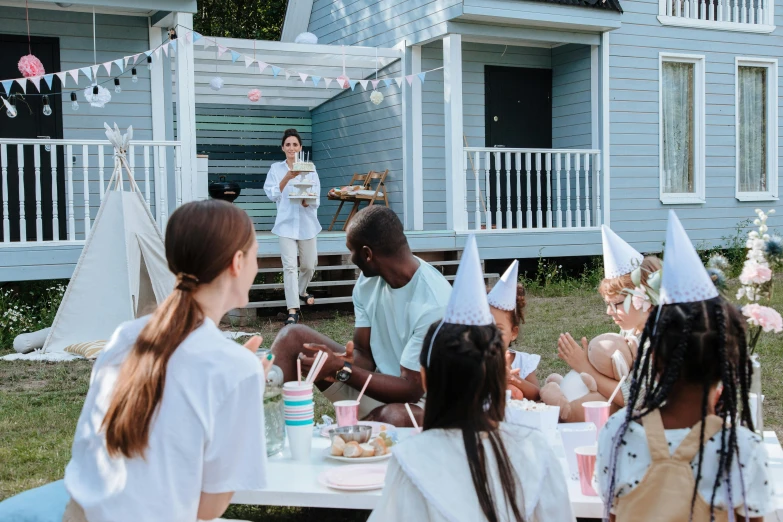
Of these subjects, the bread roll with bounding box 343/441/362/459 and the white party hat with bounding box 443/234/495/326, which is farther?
the bread roll with bounding box 343/441/362/459

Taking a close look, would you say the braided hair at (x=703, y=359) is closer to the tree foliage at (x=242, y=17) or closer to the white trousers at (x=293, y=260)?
the white trousers at (x=293, y=260)

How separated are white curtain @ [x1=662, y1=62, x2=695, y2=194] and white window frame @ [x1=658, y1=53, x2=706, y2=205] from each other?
79 millimetres

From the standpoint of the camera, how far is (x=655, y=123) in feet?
39.3

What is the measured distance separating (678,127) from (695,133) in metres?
0.25

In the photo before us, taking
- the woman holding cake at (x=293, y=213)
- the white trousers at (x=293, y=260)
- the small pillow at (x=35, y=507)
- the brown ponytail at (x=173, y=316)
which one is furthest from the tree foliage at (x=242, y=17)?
the brown ponytail at (x=173, y=316)

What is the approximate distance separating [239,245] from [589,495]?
1.23 metres

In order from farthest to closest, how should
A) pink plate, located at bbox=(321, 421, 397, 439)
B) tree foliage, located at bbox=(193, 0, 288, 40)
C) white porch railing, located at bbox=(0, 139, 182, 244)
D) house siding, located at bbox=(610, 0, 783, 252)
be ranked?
tree foliage, located at bbox=(193, 0, 288, 40) → house siding, located at bbox=(610, 0, 783, 252) → white porch railing, located at bbox=(0, 139, 182, 244) → pink plate, located at bbox=(321, 421, 397, 439)

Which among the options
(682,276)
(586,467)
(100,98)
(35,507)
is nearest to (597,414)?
(586,467)

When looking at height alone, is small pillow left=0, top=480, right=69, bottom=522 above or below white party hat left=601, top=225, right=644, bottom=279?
below

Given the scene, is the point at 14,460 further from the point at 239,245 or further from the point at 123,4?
the point at 123,4

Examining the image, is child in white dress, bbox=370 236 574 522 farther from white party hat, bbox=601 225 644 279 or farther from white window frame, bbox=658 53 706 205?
white window frame, bbox=658 53 706 205

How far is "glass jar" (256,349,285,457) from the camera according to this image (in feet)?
9.67

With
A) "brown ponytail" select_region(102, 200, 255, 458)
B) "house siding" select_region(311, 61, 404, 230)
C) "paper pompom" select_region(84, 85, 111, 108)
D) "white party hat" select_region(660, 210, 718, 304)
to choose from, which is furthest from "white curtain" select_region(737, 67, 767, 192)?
"brown ponytail" select_region(102, 200, 255, 458)

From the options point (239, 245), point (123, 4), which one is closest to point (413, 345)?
point (239, 245)
